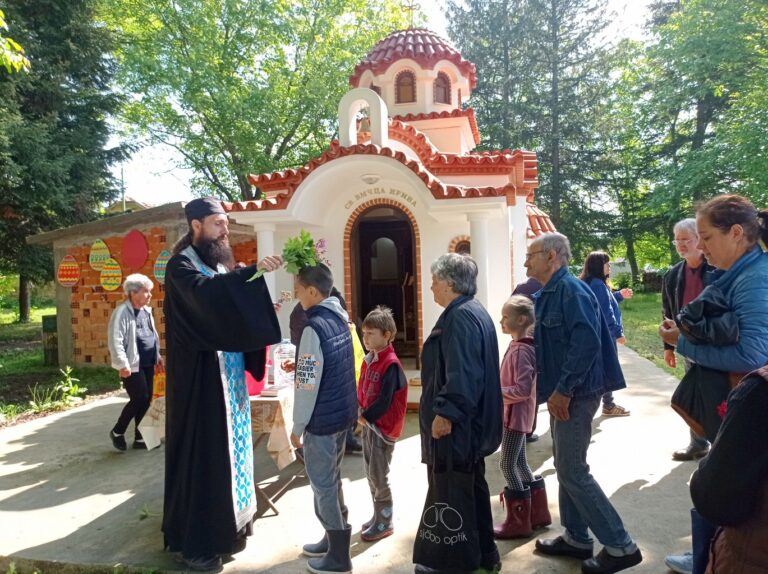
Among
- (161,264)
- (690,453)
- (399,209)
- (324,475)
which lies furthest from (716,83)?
(324,475)

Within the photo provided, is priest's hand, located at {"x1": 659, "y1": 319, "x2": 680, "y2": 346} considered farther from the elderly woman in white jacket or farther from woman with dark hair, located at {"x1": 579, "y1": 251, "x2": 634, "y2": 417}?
the elderly woman in white jacket

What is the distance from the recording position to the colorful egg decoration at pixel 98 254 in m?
10.3

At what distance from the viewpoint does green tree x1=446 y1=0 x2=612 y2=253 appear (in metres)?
26.2

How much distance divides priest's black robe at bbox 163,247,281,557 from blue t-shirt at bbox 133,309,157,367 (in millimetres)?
2565

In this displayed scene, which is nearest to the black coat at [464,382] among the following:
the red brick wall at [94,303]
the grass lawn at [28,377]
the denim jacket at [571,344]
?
the denim jacket at [571,344]

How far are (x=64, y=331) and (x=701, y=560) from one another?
1145 centimetres

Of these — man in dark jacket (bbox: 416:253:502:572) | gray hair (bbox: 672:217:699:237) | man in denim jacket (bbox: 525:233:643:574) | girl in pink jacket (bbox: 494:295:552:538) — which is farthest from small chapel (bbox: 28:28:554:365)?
man in dark jacket (bbox: 416:253:502:572)

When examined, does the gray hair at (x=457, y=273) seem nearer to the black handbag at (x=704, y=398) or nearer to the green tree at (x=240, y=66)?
the black handbag at (x=704, y=398)

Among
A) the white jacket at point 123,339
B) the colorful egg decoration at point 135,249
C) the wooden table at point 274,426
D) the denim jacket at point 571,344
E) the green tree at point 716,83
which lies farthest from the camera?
the green tree at point 716,83

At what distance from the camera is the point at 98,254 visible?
34.0ft

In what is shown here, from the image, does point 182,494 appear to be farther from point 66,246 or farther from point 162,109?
point 162,109

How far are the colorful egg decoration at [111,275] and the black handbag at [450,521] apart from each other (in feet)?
29.7

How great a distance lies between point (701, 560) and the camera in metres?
2.35

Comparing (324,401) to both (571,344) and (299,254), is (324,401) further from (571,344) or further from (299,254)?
(571,344)
